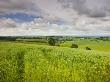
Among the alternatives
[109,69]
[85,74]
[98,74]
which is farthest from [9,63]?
[109,69]

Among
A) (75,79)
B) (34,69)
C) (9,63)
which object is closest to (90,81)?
(75,79)

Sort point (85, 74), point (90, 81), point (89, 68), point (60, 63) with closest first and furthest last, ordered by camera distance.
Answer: point (90, 81), point (85, 74), point (89, 68), point (60, 63)

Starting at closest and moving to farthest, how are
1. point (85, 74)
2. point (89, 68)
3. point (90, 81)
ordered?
point (90, 81), point (85, 74), point (89, 68)

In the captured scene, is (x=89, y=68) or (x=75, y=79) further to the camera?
(x=89, y=68)

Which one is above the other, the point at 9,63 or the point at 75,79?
the point at 9,63

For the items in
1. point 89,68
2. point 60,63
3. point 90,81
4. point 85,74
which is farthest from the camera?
point 60,63

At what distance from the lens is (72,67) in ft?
60.4

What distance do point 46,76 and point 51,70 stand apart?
4.65ft

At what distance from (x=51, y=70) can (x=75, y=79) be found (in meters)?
2.54

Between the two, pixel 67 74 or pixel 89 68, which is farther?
pixel 89 68

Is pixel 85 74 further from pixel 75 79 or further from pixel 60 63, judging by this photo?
pixel 60 63

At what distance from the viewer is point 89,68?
17781 mm

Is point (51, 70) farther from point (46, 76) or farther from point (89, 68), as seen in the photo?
point (89, 68)

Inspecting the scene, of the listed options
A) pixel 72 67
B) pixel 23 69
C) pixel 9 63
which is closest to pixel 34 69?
pixel 23 69
